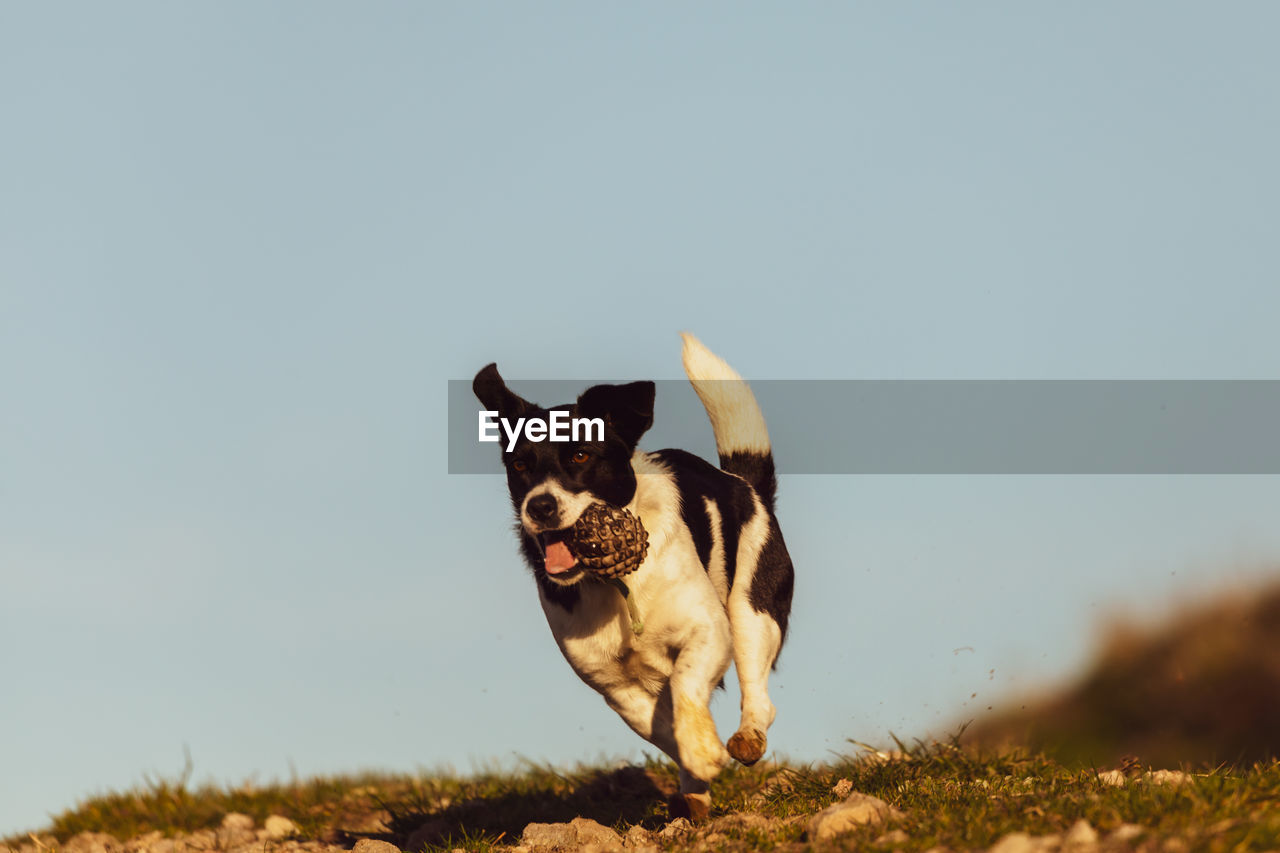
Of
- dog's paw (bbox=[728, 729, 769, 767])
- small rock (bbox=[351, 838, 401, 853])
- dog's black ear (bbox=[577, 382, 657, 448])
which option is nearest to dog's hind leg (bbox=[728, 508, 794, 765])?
dog's paw (bbox=[728, 729, 769, 767])

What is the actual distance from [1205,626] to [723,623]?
615cm

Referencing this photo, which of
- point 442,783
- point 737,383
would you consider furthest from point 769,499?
point 442,783

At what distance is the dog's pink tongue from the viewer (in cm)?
521

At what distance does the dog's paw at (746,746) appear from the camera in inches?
201

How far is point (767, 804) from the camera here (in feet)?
18.9

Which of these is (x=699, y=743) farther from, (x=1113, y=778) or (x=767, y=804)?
(x=1113, y=778)

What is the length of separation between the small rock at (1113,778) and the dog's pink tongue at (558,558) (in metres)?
2.38

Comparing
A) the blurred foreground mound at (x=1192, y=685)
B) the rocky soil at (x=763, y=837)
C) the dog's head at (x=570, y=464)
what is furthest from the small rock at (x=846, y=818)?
the blurred foreground mound at (x=1192, y=685)

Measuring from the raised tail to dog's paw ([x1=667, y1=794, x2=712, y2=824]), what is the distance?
160cm

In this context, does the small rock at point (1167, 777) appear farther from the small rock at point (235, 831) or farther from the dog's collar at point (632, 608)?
the small rock at point (235, 831)

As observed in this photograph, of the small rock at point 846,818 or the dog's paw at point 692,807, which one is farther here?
the dog's paw at point 692,807

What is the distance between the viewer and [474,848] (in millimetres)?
5410

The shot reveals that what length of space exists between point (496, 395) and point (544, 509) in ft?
2.51

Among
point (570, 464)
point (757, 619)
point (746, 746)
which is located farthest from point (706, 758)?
point (570, 464)
